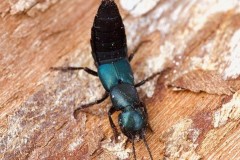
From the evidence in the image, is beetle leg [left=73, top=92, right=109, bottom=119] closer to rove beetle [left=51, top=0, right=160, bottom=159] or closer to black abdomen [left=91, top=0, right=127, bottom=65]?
rove beetle [left=51, top=0, right=160, bottom=159]

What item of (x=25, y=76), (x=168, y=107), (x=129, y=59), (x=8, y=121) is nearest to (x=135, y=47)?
(x=129, y=59)

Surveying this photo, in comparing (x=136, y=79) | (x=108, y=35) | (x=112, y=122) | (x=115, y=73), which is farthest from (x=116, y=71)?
(x=112, y=122)

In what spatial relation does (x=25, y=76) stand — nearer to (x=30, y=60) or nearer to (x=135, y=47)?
(x=30, y=60)

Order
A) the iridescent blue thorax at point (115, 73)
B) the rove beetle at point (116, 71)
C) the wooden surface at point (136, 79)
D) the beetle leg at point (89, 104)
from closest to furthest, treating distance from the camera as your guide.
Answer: the wooden surface at point (136, 79) < the rove beetle at point (116, 71) < the beetle leg at point (89, 104) < the iridescent blue thorax at point (115, 73)

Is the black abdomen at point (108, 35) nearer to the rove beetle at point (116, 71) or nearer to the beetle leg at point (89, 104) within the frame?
Result: the rove beetle at point (116, 71)

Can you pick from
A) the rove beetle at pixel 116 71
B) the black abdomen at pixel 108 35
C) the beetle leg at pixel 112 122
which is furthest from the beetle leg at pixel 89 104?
the black abdomen at pixel 108 35

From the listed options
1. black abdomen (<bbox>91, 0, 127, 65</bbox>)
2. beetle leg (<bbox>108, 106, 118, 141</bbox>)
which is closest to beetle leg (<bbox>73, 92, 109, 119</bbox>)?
beetle leg (<bbox>108, 106, 118, 141</bbox>)

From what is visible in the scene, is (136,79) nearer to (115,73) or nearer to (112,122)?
(115,73)
